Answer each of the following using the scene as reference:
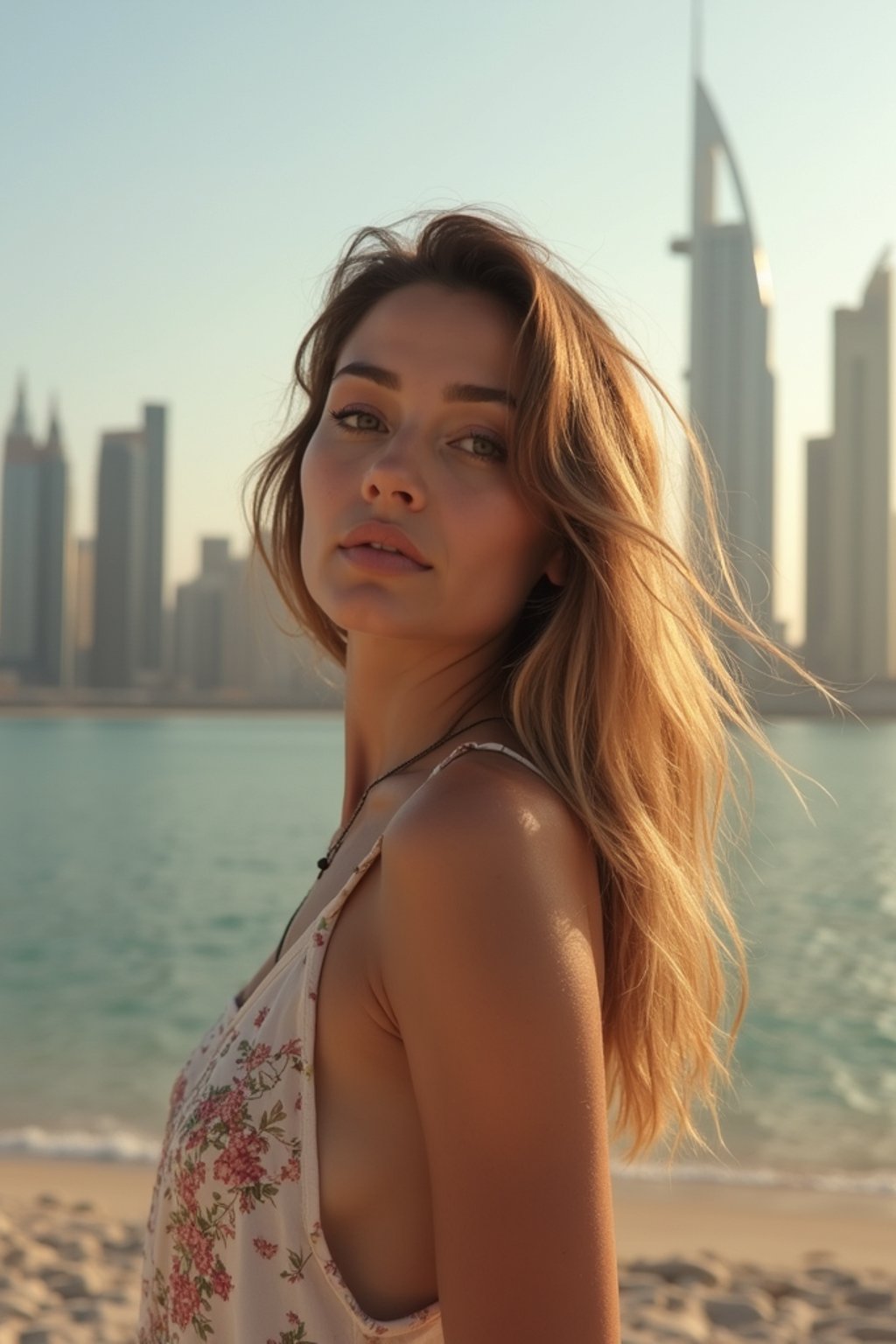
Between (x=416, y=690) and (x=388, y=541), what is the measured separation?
17cm

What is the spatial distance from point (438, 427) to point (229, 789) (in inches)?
1447

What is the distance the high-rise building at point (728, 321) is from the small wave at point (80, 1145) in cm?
4376

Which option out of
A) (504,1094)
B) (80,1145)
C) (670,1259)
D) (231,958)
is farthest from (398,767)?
(231,958)

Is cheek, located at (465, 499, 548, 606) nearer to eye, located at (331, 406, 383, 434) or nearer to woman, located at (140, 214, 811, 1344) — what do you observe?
woman, located at (140, 214, 811, 1344)

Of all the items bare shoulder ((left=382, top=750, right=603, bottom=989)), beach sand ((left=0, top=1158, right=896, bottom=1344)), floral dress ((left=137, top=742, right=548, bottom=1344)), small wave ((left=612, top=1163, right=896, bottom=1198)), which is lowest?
small wave ((left=612, top=1163, right=896, bottom=1198))

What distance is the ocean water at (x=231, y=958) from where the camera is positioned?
691 centimetres

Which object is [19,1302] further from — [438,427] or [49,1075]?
[49,1075]

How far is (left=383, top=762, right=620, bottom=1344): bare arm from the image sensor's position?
854 millimetres

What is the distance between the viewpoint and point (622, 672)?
3.89ft

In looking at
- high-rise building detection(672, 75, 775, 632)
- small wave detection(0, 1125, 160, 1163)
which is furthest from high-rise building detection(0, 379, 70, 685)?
small wave detection(0, 1125, 160, 1163)

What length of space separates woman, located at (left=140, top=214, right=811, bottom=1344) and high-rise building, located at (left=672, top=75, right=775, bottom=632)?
48.0 m

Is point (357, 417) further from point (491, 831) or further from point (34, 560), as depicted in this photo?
point (34, 560)

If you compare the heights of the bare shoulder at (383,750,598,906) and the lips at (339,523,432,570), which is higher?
the lips at (339,523,432,570)

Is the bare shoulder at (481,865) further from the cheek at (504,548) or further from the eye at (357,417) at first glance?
the eye at (357,417)
